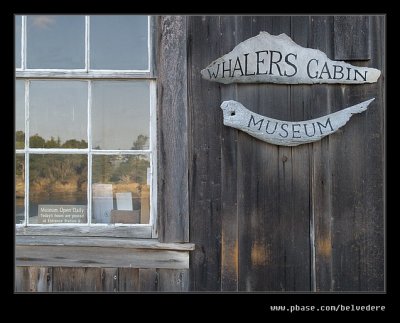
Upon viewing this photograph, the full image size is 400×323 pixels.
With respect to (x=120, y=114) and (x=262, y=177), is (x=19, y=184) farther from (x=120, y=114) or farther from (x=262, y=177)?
(x=262, y=177)

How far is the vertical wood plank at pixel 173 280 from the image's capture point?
116 inches

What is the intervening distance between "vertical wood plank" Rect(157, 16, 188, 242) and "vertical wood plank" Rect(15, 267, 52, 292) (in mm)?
791

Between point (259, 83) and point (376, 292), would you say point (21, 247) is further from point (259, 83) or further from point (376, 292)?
point (376, 292)

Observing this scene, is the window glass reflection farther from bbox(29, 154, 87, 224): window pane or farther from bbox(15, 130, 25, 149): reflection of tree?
bbox(29, 154, 87, 224): window pane

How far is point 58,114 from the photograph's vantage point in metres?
3.04

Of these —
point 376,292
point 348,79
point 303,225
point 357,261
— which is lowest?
point 376,292

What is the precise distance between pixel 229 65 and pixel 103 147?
952mm

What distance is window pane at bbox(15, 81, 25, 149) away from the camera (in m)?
3.03

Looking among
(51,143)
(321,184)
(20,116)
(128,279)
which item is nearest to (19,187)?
(51,143)

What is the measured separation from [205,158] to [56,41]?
48.1 inches

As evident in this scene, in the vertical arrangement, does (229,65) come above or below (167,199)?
above

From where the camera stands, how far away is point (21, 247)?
2979 millimetres

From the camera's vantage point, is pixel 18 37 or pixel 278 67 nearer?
pixel 278 67

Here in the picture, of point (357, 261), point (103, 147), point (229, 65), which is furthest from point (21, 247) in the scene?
point (357, 261)
